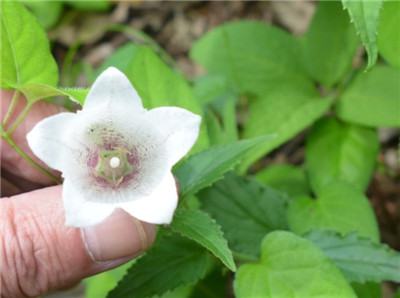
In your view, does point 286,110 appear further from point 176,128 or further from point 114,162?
point 176,128

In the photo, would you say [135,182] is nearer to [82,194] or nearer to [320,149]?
[82,194]

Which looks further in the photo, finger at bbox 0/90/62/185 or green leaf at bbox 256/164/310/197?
green leaf at bbox 256/164/310/197

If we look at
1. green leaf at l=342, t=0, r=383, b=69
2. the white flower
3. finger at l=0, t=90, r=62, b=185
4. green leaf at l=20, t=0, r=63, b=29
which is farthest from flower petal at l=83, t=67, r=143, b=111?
green leaf at l=20, t=0, r=63, b=29

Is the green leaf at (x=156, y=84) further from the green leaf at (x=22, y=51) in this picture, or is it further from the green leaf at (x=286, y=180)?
the green leaf at (x=286, y=180)

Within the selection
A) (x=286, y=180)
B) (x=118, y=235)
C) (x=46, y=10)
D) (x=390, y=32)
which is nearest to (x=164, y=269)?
(x=118, y=235)

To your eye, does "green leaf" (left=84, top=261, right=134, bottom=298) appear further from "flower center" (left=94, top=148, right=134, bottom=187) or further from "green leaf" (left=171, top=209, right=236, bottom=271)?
"green leaf" (left=171, top=209, right=236, bottom=271)

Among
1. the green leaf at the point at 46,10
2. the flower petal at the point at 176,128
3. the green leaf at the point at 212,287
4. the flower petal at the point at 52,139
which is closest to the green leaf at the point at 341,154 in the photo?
the green leaf at the point at 212,287
